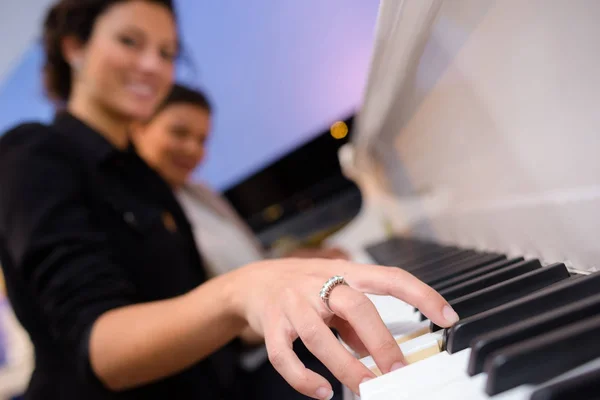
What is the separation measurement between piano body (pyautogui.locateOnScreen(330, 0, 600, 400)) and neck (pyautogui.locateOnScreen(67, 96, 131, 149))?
0.64 meters

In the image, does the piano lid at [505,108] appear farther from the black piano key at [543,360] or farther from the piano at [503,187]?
the black piano key at [543,360]

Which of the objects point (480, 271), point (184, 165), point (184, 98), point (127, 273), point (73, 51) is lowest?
point (480, 271)

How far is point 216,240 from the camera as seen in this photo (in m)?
1.26

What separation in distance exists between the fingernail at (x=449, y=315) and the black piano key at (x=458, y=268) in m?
0.13

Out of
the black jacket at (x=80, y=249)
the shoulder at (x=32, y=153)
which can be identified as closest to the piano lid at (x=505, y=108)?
the black jacket at (x=80, y=249)

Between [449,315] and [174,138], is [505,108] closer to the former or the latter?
[449,315]

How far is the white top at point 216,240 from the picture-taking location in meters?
1.15

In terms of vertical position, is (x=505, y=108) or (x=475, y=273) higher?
(x=505, y=108)

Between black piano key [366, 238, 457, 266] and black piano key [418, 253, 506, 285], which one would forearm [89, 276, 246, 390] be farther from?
black piano key [366, 238, 457, 266]

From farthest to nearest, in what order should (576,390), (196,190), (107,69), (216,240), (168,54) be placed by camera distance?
(196,190), (216,240), (168,54), (107,69), (576,390)

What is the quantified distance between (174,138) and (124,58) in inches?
→ 25.9

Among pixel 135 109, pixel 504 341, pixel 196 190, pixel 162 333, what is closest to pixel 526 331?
pixel 504 341

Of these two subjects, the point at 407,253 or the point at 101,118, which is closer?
the point at 407,253

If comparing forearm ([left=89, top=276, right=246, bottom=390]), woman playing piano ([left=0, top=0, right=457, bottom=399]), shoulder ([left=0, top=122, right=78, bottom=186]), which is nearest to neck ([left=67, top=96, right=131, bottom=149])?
woman playing piano ([left=0, top=0, right=457, bottom=399])
